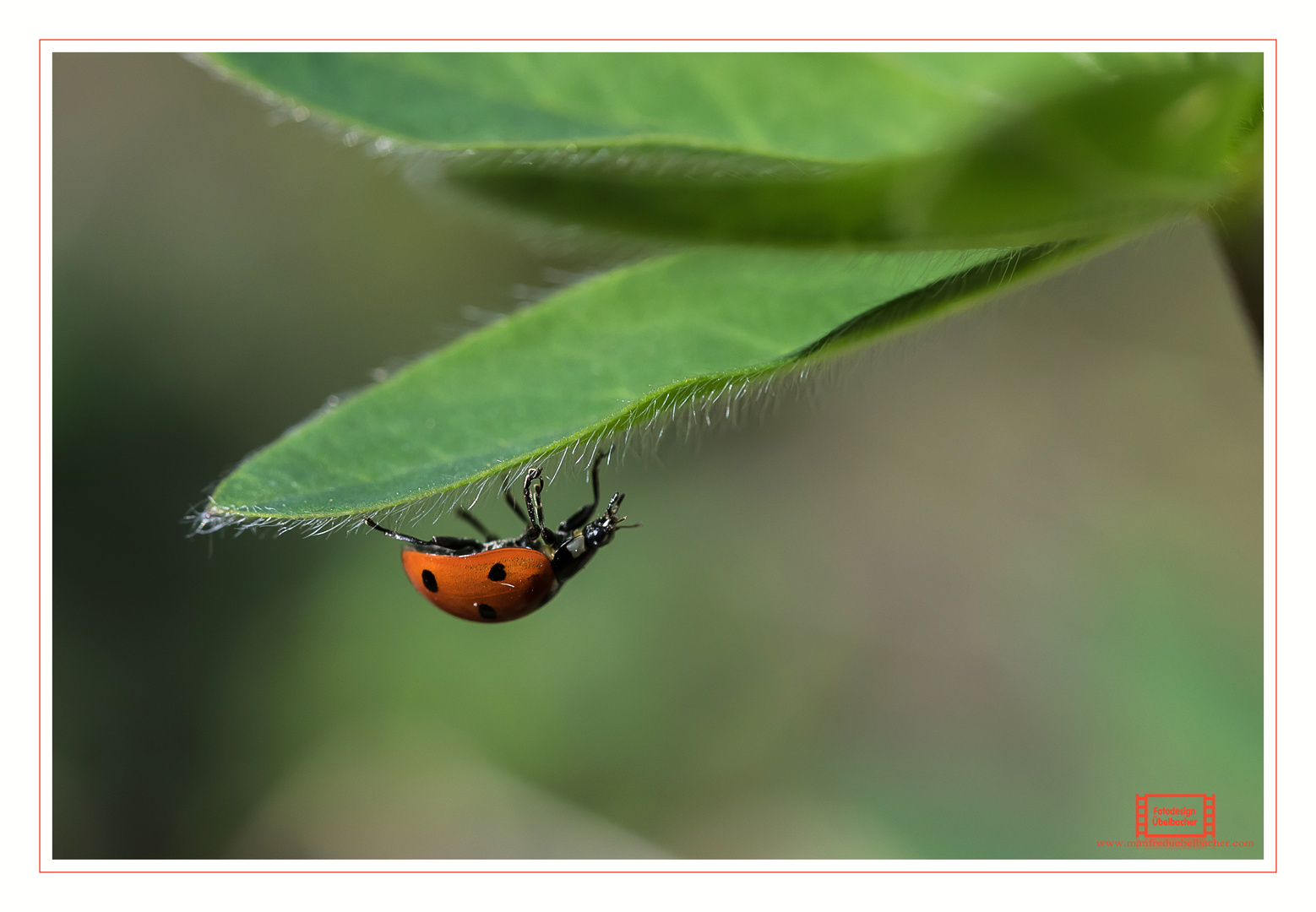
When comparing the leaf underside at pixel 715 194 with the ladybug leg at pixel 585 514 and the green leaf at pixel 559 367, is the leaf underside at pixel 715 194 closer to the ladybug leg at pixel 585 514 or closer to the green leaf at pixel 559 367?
the green leaf at pixel 559 367

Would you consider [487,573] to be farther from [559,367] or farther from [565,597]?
[565,597]

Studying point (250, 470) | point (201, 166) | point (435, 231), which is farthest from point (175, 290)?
point (250, 470)

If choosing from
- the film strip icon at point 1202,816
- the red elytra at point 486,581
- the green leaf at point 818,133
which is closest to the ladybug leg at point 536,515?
the red elytra at point 486,581

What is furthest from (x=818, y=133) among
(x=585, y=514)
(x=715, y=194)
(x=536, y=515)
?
(x=585, y=514)

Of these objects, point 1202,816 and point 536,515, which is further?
point 1202,816

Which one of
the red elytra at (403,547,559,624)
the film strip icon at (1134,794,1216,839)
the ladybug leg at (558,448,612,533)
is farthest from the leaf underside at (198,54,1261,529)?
the film strip icon at (1134,794,1216,839)

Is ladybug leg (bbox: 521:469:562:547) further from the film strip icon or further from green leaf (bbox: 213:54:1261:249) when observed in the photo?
the film strip icon
